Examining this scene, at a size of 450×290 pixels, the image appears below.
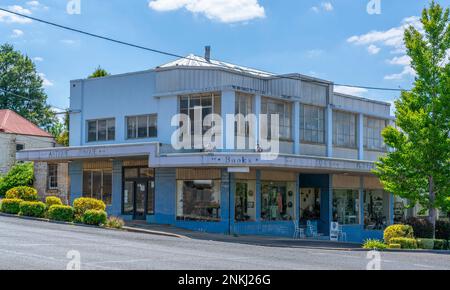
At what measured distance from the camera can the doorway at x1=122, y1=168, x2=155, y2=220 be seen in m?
33.5

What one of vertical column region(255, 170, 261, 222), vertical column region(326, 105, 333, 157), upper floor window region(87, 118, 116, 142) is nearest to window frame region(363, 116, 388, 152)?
vertical column region(326, 105, 333, 157)

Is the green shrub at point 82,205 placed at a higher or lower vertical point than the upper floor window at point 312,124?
lower

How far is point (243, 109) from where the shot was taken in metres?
31.4

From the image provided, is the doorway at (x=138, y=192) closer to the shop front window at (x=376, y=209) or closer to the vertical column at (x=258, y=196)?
the vertical column at (x=258, y=196)

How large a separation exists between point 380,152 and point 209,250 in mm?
23189

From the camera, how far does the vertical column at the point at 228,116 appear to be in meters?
30.6

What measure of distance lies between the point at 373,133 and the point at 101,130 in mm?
16828

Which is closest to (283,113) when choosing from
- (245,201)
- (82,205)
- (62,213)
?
(245,201)

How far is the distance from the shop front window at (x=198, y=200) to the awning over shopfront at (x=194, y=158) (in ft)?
6.42

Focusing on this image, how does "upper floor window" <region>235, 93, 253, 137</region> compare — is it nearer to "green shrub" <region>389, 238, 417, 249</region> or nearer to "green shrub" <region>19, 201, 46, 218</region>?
"green shrub" <region>389, 238, 417, 249</region>

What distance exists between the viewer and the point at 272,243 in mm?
25719

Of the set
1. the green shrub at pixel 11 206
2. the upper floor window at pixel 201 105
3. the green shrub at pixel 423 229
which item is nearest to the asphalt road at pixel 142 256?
the green shrub at pixel 423 229

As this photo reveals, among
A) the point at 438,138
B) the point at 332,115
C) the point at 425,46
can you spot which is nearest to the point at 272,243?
the point at 438,138

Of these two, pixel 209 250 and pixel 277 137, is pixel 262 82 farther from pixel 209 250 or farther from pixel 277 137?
pixel 209 250
